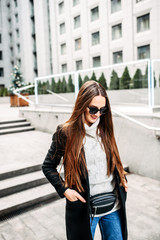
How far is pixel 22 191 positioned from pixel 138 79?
13.0 ft

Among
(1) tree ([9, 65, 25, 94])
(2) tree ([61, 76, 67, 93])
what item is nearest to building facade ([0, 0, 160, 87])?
(1) tree ([9, 65, 25, 94])

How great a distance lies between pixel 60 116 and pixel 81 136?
649cm

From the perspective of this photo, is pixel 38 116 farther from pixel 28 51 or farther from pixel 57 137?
pixel 28 51

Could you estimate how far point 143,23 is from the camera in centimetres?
1731

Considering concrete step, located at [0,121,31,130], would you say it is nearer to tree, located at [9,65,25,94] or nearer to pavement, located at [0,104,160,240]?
pavement, located at [0,104,160,240]

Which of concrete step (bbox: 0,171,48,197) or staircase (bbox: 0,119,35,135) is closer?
concrete step (bbox: 0,171,48,197)

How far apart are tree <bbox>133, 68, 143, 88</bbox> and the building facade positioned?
8.98 metres

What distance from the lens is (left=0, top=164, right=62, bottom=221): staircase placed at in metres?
3.83

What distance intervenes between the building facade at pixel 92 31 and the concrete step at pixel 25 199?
12070 mm

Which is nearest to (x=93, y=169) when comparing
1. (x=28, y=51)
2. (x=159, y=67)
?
(x=159, y=67)

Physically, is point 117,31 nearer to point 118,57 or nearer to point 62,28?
point 118,57

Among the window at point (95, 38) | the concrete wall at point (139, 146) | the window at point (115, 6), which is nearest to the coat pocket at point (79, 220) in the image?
the concrete wall at point (139, 146)

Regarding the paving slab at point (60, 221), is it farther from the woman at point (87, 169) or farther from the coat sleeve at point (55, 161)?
the coat sleeve at point (55, 161)

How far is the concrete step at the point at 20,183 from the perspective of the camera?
4.18 metres
